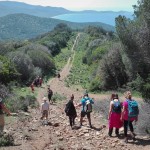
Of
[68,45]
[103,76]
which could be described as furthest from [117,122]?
[68,45]

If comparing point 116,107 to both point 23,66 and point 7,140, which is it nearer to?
point 7,140

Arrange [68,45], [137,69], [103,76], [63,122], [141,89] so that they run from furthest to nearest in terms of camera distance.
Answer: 1. [68,45]
2. [103,76]
3. [137,69]
4. [63,122]
5. [141,89]

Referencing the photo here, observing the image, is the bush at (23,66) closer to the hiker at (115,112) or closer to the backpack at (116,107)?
the hiker at (115,112)

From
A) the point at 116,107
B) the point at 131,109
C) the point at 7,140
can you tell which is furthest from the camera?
the point at 116,107

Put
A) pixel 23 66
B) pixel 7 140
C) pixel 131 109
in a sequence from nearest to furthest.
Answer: pixel 7 140 → pixel 131 109 → pixel 23 66

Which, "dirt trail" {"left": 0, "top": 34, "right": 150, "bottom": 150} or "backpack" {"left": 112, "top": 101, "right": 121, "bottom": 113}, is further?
"backpack" {"left": 112, "top": 101, "right": 121, "bottom": 113}

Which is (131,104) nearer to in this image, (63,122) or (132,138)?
(132,138)

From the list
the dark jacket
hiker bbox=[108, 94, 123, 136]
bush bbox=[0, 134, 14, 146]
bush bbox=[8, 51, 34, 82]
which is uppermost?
hiker bbox=[108, 94, 123, 136]

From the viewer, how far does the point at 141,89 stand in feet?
54.4

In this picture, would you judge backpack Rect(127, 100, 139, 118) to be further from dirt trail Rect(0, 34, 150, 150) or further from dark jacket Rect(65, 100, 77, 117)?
dark jacket Rect(65, 100, 77, 117)

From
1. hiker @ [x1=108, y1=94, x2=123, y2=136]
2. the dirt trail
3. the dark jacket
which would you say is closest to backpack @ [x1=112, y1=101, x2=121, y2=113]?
hiker @ [x1=108, y1=94, x2=123, y2=136]

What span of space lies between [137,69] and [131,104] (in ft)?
22.0

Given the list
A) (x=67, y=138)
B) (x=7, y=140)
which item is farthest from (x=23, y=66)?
(x=7, y=140)

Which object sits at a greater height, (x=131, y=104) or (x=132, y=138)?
(x=131, y=104)
